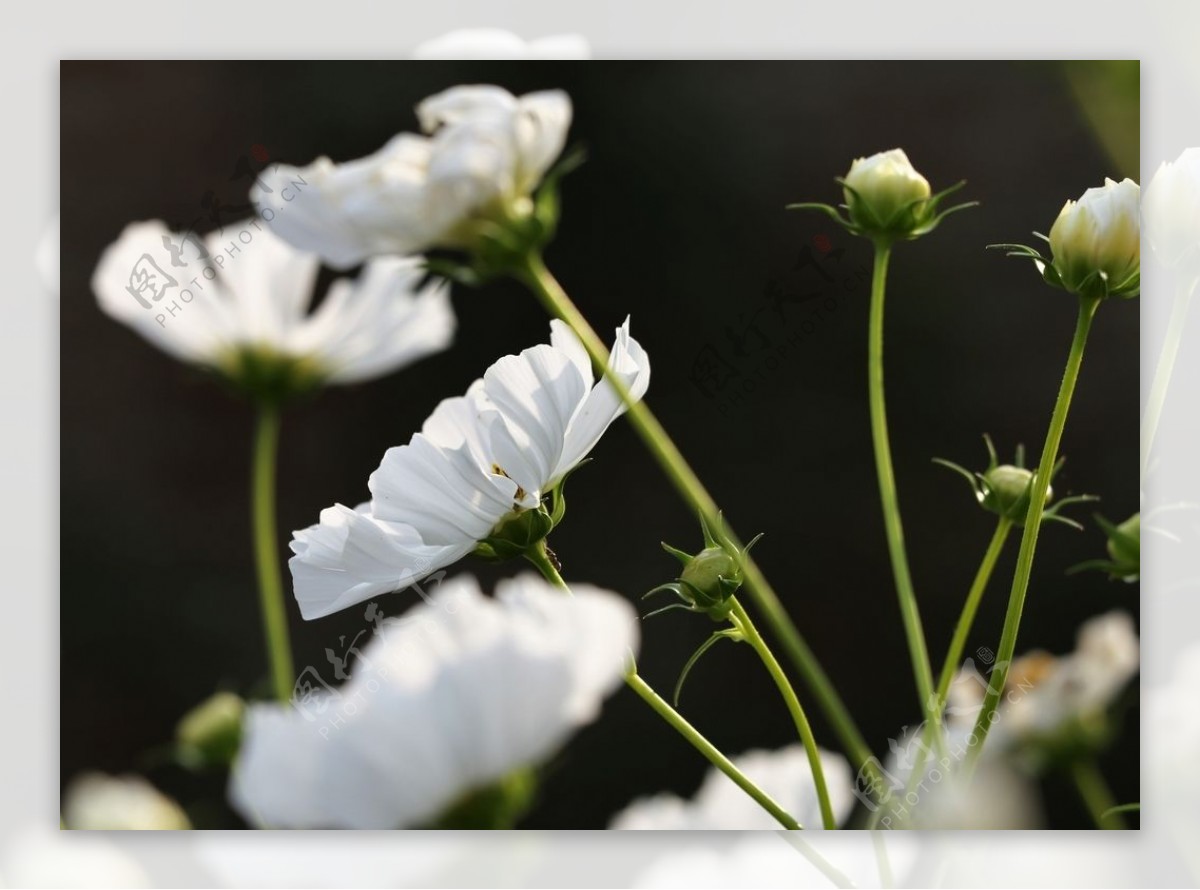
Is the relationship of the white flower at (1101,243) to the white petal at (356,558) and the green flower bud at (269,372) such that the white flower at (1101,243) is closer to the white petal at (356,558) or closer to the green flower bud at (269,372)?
the white petal at (356,558)

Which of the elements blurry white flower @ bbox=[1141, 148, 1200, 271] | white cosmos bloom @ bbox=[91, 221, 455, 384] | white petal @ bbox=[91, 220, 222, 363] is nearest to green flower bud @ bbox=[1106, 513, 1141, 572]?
blurry white flower @ bbox=[1141, 148, 1200, 271]

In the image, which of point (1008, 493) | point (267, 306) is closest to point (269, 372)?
point (267, 306)

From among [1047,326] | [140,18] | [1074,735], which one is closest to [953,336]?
[1047,326]

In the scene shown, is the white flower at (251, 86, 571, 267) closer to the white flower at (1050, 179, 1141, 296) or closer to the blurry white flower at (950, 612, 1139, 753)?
the white flower at (1050, 179, 1141, 296)

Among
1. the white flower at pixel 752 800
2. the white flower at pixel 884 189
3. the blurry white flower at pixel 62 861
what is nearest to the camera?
the white flower at pixel 884 189

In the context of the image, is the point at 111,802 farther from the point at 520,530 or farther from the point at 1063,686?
the point at 1063,686

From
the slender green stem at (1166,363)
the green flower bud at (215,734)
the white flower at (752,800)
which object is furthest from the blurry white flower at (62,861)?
the slender green stem at (1166,363)
